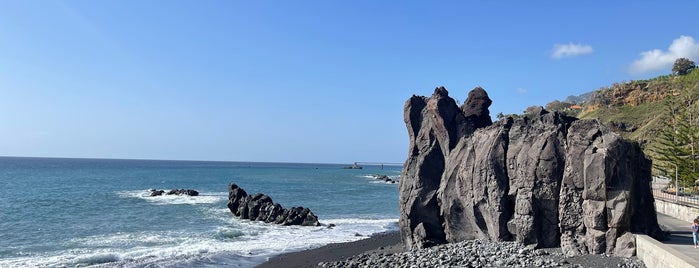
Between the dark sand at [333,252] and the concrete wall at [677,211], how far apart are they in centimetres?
1696

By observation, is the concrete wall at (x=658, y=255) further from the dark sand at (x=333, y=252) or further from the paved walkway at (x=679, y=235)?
the dark sand at (x=333, y=252)

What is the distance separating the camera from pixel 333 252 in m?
29.8

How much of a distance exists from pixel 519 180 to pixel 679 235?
7977 mm

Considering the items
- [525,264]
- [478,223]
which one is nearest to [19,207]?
[478,223]

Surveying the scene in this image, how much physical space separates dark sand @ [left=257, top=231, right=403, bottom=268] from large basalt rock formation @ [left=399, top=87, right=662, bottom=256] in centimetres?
296

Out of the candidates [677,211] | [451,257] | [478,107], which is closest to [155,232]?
[451,257]

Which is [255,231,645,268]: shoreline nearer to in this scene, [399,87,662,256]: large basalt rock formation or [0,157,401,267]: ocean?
[399,87,662,256]: large basalt rock formation

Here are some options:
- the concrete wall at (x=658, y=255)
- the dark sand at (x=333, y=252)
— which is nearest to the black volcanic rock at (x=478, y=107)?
the dark sand at (x=333, y=252)

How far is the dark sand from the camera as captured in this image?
27.4 m

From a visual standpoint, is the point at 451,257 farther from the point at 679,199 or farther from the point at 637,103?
the point at 637,103

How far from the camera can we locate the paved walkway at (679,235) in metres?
18.2

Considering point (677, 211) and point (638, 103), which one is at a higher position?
Result: point (638, 103)

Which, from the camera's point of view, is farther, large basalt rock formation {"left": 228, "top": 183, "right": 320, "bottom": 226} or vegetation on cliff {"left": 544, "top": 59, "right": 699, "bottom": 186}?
vegetation on cliff {"left": 544, "top": 59, "right": 699, "bottom": 186}

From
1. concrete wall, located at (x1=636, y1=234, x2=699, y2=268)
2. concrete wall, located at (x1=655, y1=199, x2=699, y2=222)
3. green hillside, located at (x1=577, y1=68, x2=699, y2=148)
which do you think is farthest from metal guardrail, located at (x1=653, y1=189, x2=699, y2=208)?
green hillside, located at (x1=577, y1=68, x2=699, y2=148)
